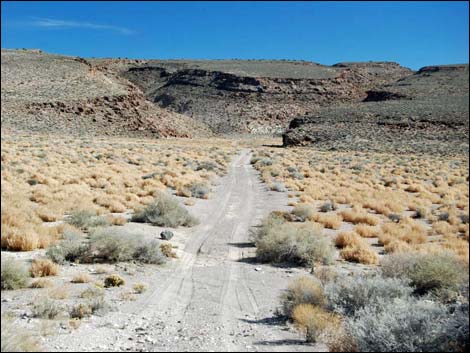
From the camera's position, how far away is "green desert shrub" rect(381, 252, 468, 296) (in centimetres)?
789

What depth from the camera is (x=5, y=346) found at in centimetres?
445

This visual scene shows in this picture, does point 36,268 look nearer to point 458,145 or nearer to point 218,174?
point 458,145

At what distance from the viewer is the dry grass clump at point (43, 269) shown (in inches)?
343

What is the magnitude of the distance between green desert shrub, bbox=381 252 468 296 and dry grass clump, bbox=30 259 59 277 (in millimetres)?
6348

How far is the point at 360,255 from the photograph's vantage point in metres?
11.3

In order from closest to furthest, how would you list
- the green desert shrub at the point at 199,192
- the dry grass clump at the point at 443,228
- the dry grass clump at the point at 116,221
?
the dry grass clump at the point at 116,221 < the dry grass clump at the point at 443,228 < the green desert shrub at the point at 199,192

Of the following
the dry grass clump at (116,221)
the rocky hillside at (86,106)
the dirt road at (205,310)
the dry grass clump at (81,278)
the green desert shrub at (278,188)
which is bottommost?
the dirt road at (205,310)

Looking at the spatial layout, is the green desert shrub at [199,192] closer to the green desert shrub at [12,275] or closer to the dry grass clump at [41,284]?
the dry grass clump at [41,284]

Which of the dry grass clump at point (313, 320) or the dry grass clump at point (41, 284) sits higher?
the dry grass clump at point (313, 320)

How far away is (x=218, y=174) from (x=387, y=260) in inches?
944

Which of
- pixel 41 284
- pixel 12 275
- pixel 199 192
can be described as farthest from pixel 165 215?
pixel 12 275

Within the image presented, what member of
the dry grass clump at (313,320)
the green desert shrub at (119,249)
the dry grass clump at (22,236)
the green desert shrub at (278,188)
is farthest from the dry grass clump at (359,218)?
the dry grass clump at (22,236)

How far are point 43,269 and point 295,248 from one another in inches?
226

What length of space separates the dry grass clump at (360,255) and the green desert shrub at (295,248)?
42cm
